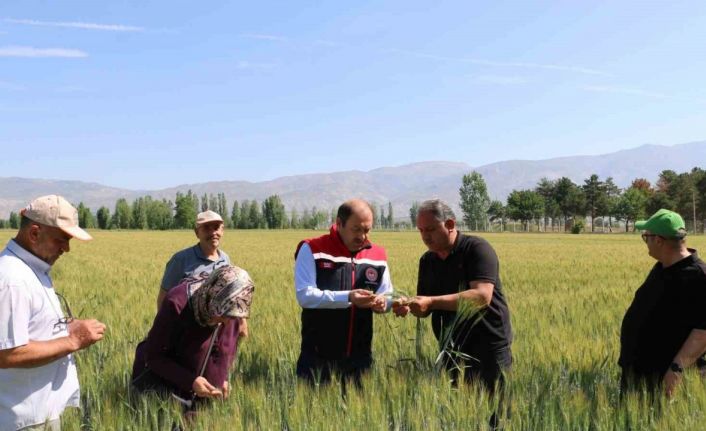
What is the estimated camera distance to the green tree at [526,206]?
102m

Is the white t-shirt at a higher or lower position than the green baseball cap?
lower

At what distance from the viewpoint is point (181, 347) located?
305cm

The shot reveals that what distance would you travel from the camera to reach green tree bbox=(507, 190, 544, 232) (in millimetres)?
102125

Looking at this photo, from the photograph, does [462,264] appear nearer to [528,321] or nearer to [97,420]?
[97,420]

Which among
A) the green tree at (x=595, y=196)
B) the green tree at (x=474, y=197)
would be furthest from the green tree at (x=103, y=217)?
the green tree at (x=595, y=196)

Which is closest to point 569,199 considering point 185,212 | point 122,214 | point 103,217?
point 185,212

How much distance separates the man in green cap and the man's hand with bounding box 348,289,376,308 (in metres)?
1.55

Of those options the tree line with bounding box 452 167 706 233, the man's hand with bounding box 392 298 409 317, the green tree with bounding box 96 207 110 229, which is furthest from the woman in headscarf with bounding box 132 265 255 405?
the green tree with bounding box 96 207 110 229

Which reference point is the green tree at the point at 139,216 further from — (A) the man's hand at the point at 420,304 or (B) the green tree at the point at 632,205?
(A) the man's hand at the point at 420,304

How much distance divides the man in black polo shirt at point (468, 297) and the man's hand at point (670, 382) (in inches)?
34.7

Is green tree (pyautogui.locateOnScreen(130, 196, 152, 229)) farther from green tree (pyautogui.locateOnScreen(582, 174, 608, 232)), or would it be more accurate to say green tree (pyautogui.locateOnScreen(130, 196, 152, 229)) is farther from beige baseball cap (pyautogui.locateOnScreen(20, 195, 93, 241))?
beige baseball cap (pyautogui.locateOnScreen(20, 195, 93, 241))

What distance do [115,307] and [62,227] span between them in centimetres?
554

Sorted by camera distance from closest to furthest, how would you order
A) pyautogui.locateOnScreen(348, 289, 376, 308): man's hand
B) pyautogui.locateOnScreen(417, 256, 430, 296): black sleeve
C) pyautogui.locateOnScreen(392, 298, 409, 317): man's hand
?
pyautogui.locateOnScreen(348, 289, 376, 308): man's hand < pyautogui.locateOnScreen(392, 298, 409, 317): man's hand < pyautogui.locateOnScreen(417, 256, 430, 296): black sleeve

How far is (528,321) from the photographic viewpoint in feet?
21.3
